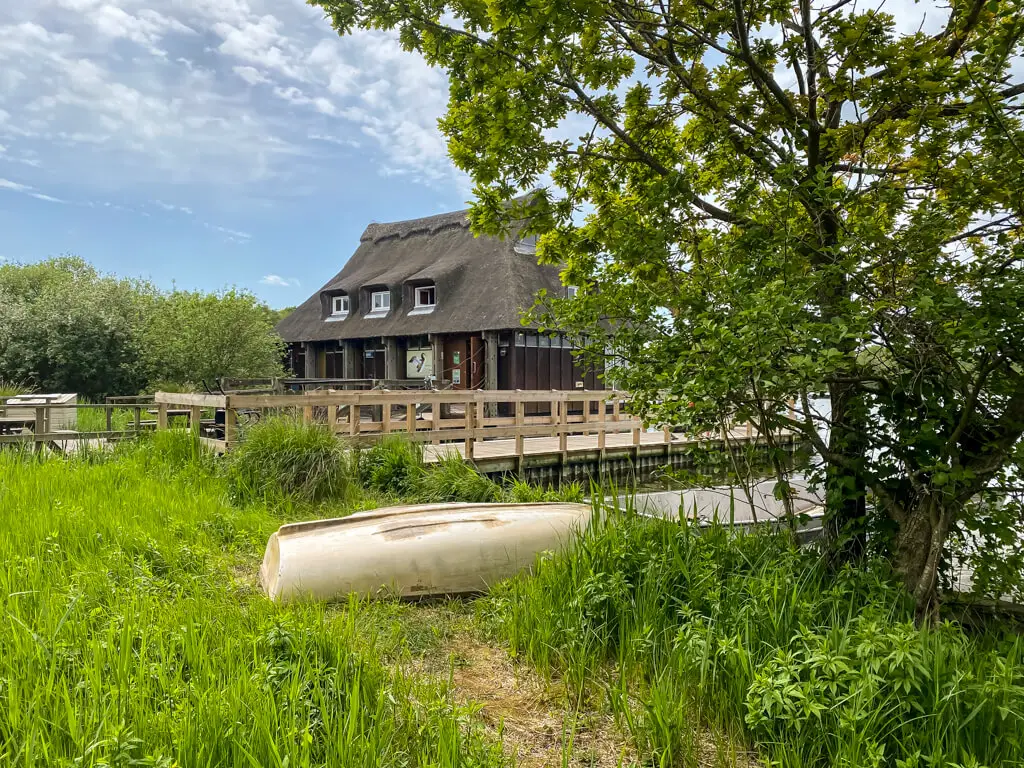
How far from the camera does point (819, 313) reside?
337 cm

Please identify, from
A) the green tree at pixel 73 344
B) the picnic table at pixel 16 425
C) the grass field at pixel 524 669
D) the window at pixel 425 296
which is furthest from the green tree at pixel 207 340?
the grass field at pixel 524 669

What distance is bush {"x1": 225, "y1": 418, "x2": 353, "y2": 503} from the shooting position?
6.72 metres

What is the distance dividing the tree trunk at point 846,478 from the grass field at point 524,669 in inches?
11.8

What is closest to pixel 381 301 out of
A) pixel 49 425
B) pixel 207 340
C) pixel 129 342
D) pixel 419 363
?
pixel 419 363

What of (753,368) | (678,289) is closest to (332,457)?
(678,289)

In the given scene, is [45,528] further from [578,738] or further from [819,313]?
[819,313]

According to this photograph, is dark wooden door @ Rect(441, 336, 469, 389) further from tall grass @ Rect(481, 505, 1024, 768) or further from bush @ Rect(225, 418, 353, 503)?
tall grass @ Rect(481, 505, 1024, 768)

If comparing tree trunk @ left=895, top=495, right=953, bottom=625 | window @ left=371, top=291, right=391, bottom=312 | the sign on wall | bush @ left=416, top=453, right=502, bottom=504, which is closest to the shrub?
bush @ left=416, top=453, right=502, bottom=504

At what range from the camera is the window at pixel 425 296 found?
23016 mm

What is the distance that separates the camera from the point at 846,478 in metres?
3.18

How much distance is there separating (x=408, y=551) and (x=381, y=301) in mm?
21499

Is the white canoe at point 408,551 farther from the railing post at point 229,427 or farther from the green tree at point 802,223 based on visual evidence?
the railing post at point 229,427

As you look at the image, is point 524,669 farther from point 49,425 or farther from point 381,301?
point 381,301

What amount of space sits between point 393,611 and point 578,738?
1487mm
